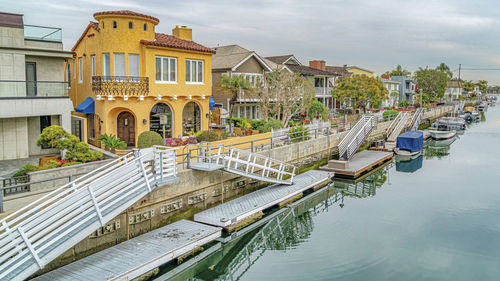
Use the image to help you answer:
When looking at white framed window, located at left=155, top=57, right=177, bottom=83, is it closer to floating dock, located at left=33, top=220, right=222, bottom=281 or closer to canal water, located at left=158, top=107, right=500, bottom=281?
canal water, located at left=158, top=107, right=500, bottom=281

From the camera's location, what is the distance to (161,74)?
25891mm

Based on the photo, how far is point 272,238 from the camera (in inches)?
698

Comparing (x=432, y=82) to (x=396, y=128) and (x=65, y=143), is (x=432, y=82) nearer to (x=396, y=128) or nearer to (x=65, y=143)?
(x=396, y=128)

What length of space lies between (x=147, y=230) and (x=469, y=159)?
33.4 meters

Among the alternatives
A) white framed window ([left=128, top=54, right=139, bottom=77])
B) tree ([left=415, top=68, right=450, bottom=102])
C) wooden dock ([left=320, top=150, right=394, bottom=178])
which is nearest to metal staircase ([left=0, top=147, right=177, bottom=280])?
white framed window ([left=128, top=54, right=139, bottom=77])

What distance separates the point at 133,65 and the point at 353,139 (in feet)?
58.2

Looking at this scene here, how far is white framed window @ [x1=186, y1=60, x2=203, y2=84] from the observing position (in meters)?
27.4

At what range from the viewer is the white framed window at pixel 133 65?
82.0 feet

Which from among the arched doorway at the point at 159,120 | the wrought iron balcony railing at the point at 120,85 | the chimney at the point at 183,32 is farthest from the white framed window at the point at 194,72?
the chimney at the point at 183,32

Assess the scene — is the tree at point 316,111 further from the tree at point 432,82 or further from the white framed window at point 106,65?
the tree at point 432,82

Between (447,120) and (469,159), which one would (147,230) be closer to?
(469,159)

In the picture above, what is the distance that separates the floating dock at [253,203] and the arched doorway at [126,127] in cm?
1015

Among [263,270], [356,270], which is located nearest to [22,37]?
[263,270]

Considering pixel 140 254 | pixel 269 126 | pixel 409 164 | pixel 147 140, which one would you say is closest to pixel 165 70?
pixel 147 140
